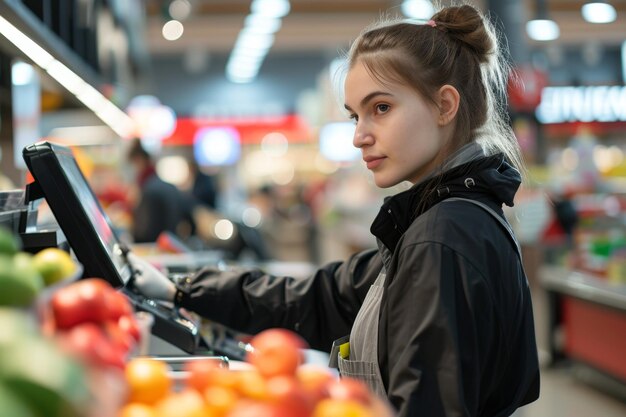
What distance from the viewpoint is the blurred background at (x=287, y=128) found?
4879 millimetres

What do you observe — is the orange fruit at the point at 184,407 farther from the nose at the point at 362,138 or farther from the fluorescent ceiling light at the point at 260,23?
the fluorescent ceiling light at the point at 260,23

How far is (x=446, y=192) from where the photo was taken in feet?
5.60

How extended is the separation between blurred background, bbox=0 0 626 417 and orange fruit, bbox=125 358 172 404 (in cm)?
136

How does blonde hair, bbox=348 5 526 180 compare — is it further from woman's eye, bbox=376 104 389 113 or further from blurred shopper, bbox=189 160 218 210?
blurred shopper, bbox=189 160 218 210

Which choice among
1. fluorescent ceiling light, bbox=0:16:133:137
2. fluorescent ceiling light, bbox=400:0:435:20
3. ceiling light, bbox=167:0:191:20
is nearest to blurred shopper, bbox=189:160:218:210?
ceiling light, bbox=167:0:191:20

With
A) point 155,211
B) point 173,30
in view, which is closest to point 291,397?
point 155,211

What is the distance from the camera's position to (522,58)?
795cm

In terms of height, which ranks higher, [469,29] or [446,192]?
[469,29]

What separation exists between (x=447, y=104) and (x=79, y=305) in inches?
40.2

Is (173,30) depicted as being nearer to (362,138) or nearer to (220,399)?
(362,138)

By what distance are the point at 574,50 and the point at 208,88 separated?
33.0 ft

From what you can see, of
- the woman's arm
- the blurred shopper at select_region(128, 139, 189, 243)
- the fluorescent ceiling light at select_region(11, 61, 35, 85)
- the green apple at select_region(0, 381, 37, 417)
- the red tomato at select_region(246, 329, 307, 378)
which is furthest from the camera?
the blurred shopper at select_region(128, 139, 189, 243)

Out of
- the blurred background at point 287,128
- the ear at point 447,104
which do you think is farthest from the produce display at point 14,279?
the blurred background at point 287,128

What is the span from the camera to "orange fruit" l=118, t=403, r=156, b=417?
0.99 m
